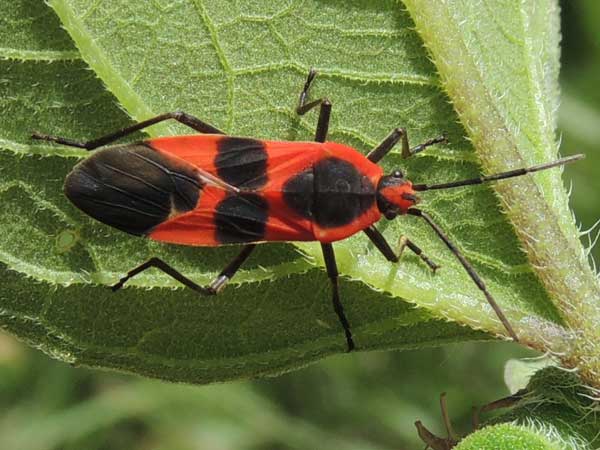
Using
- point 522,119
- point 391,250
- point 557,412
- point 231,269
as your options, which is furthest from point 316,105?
point 557,412

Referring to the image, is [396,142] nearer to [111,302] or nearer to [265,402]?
[111,302]

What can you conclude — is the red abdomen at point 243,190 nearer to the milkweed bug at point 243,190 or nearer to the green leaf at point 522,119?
the milkweed bug at point 243,190

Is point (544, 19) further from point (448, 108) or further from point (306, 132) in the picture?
point (306, 132)

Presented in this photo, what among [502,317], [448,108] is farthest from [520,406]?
[448,108]

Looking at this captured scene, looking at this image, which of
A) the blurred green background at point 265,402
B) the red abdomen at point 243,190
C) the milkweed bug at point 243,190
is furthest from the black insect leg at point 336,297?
the blurred green background at point 265,402

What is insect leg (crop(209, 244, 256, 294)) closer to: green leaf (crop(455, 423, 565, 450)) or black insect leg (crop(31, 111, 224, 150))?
black insect leg (crop(31, 111, 224, 150))

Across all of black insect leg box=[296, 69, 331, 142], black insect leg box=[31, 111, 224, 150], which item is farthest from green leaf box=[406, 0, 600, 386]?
black insect leg box=[31, 111, 224, 150]

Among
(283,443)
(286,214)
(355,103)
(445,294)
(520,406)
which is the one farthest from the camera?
(283,443)
